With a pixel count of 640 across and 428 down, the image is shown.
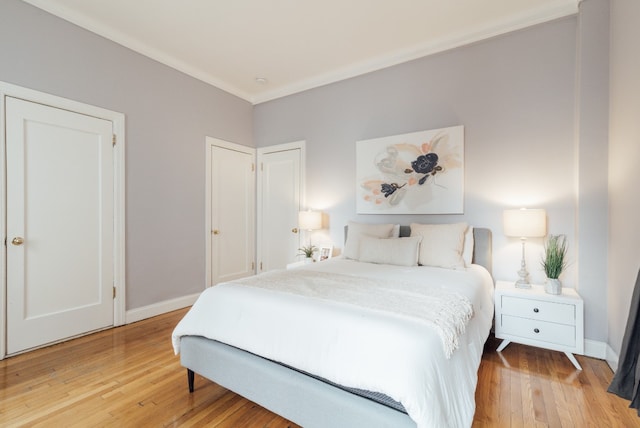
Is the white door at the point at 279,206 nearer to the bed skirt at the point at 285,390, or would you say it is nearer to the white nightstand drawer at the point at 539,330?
the bed skirt at the point at 285,390

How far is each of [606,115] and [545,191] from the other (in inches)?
26.7

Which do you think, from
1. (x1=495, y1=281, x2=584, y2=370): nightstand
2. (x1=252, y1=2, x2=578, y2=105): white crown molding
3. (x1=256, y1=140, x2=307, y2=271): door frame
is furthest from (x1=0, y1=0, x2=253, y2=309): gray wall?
(x1=495, y1=281, x2=584, y2=370): nightstand

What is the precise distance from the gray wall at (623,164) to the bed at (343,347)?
2.83 ft

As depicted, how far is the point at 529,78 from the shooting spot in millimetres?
2645

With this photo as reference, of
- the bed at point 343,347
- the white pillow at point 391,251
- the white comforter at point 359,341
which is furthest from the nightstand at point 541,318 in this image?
the white pillow at point 391,251

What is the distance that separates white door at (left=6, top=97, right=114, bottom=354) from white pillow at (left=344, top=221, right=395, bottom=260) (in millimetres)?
2373

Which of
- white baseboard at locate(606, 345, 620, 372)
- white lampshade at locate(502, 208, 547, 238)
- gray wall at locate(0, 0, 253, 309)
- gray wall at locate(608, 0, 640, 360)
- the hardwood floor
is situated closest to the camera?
the hardwood floor

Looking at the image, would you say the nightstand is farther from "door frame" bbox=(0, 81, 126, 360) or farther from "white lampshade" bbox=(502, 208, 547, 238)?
"door frame" bbox=(0, 81, 126, 360)

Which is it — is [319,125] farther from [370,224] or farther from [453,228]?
[453,228]

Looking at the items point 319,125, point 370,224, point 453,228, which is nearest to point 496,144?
point 453,228

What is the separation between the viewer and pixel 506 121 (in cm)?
→ 274

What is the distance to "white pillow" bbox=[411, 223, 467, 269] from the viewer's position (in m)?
2.57

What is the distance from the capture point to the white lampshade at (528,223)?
7.66ft

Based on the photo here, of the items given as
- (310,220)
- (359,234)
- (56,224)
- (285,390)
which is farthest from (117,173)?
(285,390)
